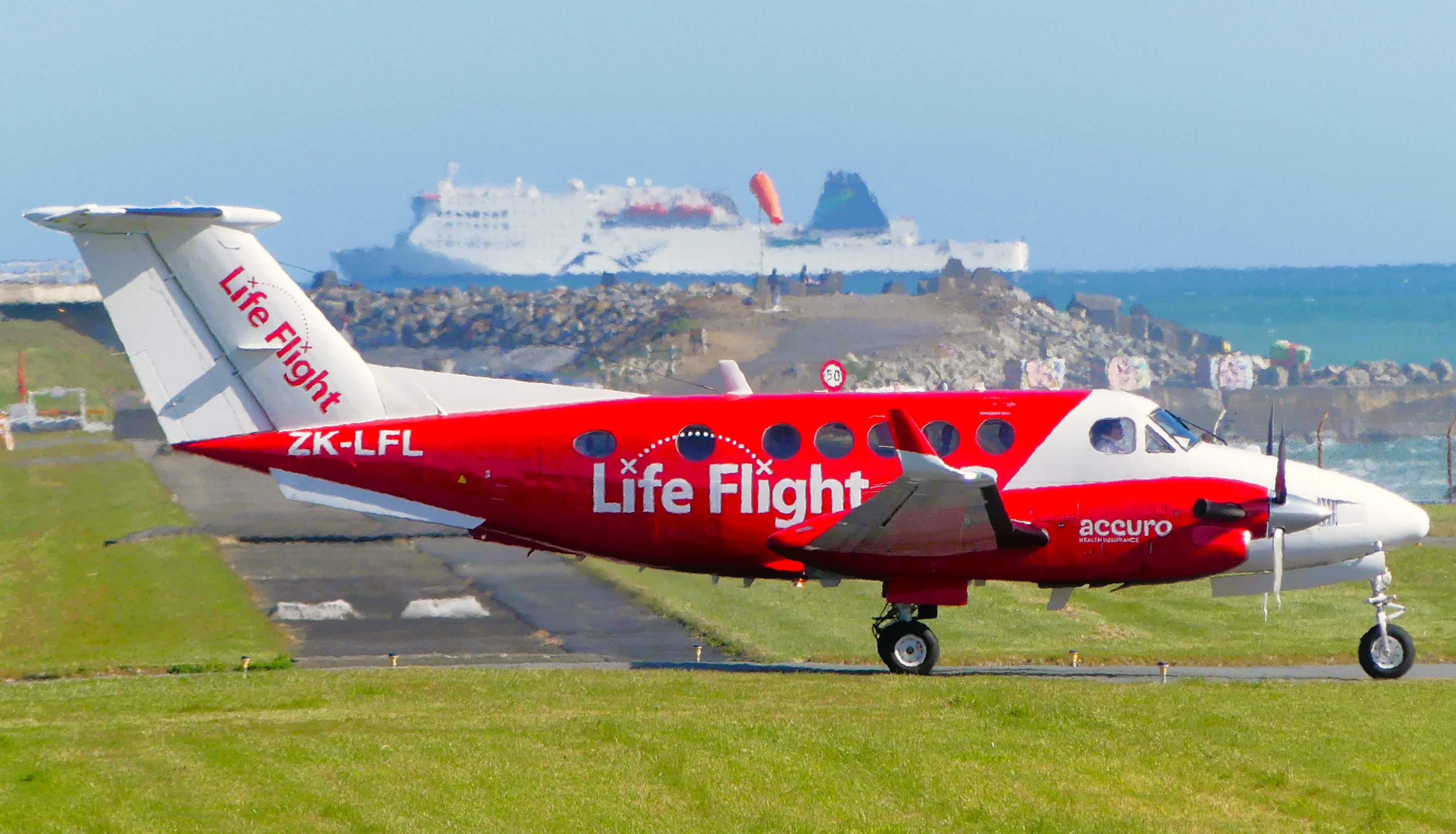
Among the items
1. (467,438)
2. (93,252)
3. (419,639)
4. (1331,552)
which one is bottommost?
(419,639)

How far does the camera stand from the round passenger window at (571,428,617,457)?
19.6 m

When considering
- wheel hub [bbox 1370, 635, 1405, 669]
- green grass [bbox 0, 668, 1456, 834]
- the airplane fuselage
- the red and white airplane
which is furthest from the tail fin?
wheel hub [bbox 1370, 635, 1405, 669]

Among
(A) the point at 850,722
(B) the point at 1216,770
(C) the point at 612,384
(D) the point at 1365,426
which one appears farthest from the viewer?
(D) the point at 1365,426

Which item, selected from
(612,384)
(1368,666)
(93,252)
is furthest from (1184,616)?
(612,384)

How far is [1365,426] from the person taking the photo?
81750 millimetres

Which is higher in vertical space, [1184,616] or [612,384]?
[612,384]

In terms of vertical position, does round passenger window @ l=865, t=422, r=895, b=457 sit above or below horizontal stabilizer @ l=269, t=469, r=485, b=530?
above

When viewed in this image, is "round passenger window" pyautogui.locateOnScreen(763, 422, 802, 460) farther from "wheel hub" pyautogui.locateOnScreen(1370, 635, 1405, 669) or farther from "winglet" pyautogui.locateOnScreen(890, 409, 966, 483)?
"wheel hub" pyautogui.locateOnScreen(1370, 635, 1405, 669)

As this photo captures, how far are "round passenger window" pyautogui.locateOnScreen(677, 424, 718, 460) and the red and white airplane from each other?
0.05 meters

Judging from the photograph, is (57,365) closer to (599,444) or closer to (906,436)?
(599,444)

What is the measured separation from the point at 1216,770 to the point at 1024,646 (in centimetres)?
1197

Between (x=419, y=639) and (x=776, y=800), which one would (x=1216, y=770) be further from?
(x=419, y=639)

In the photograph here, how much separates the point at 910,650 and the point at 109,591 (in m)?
18.7

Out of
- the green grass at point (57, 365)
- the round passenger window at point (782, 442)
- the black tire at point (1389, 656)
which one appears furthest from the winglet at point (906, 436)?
the green grass at point (57, 365)
